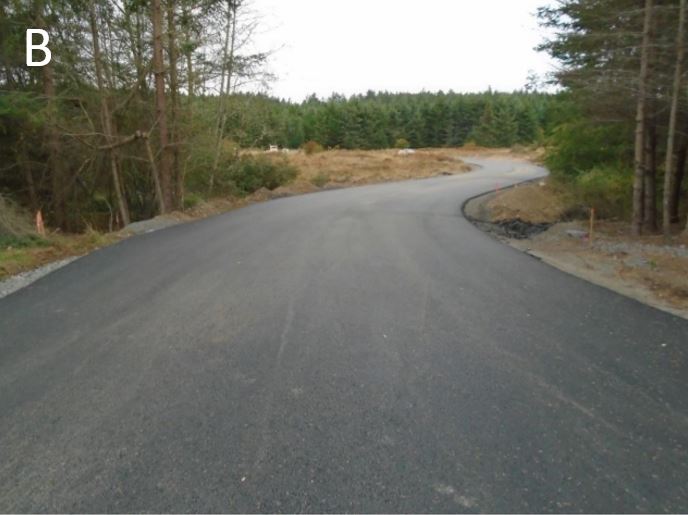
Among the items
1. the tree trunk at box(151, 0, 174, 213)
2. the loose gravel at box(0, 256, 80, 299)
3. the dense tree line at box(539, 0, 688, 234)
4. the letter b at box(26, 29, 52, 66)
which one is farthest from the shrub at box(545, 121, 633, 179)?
the letter b at box(26, 29, 52, 66)

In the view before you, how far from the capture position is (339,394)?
3533 mm

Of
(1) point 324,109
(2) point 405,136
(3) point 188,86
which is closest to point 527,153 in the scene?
(2) point 405,136

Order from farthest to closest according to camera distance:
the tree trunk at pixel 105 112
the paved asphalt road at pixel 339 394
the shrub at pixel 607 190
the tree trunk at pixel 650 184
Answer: the shrub at pixel 607 190 → the tree trunk at pixel 105 112 → the tree trunk at pixel 650 184 → the paved asphalt road at pixel 339 394

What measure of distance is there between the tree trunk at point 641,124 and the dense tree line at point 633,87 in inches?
0.8

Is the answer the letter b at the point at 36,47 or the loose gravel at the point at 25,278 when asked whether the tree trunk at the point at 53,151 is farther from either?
the loose gravel at the point at 25,278

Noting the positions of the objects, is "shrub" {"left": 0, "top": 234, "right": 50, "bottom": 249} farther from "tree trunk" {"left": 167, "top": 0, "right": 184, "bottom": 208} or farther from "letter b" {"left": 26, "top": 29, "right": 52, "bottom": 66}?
"letter b" {"left": 26, "top": 29, "right": 52, "bottom": 66}

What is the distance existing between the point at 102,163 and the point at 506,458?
1825 centimetres

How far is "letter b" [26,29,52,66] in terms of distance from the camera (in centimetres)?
1310

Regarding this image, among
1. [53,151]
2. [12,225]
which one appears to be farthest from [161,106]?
[12,225]

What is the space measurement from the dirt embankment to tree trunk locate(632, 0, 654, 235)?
62 cm

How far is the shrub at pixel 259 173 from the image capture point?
67.0ft

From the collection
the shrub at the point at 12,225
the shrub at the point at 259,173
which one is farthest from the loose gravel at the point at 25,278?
the shrub at the point at 259,173

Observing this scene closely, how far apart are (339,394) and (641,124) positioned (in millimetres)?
9953

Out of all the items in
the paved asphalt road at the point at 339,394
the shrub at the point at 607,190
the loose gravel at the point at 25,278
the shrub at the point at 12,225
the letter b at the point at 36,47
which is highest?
the letter b at the point at 36,47
